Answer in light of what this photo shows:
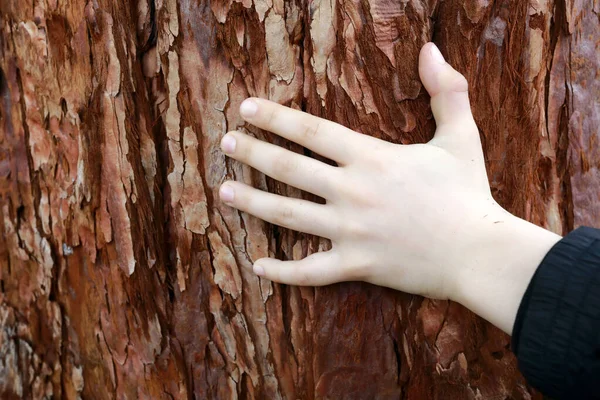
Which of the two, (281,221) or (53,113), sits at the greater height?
(53,113)

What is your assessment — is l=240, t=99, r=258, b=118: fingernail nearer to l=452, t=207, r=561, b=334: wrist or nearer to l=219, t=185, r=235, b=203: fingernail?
l=219, t=185, r=235, b=203: fingernail

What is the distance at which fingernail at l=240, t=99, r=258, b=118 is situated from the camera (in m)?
0.95

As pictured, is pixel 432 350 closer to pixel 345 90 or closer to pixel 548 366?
pixel 548 366

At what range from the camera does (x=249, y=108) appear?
952 mm

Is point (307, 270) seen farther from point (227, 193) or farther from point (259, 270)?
point (227, 193)

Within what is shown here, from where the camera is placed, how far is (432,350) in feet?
3.43

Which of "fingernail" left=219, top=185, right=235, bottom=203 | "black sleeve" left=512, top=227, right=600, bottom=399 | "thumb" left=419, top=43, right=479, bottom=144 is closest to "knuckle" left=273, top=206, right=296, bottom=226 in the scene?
"fingernail" left=219, top=185, right=235, bottom=203

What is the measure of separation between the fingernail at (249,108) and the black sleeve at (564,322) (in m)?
0.58

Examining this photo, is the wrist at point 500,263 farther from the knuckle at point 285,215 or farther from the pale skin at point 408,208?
A: the knuckle at point 285,215

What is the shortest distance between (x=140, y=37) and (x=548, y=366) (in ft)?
3.19

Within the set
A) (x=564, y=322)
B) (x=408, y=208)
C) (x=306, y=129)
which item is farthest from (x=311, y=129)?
(x=564, y=322)

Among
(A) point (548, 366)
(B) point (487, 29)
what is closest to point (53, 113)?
(B) point (487, 29)

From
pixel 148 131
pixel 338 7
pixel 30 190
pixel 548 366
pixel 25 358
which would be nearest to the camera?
pixel 548 366

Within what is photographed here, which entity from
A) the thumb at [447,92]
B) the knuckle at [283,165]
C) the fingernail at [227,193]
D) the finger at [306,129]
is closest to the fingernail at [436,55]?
the thumb at [447,92]
